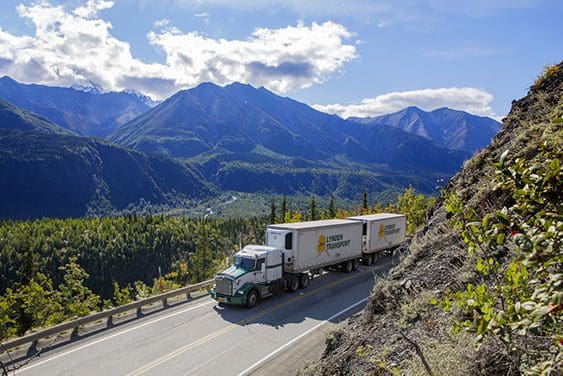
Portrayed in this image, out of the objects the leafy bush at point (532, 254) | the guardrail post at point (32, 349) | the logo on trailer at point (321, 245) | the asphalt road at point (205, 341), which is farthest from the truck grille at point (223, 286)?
the leafy bush at point (532, 254)

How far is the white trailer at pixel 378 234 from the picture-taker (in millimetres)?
29922

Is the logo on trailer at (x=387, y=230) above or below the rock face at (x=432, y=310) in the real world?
below

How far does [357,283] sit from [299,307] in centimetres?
609

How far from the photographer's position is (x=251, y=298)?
20.0 meters

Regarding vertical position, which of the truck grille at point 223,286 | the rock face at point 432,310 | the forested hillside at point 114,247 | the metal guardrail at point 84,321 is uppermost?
the rock face at point 432,310

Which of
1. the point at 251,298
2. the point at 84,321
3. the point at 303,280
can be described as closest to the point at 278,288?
the point at 303,280

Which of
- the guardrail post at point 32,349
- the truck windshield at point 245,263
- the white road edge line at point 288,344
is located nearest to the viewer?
the white road edge line at point 288,344

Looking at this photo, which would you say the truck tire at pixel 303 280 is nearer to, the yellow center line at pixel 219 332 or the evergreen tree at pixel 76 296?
the yellow center line at pixel 219 332

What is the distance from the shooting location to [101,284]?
99.9 metres

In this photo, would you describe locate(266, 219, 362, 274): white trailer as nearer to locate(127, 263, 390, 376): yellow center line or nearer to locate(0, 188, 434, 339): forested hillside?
locate(127, 263, 390, 376): yellow center line

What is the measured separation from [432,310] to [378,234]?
23533mm

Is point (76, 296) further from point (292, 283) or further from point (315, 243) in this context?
point (315, 243)

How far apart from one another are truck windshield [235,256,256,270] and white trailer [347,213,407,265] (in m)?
11.6

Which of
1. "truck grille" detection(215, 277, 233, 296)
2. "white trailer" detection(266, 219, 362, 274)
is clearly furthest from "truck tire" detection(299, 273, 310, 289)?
"truck grille" detection(215, 277, 233, 296)
